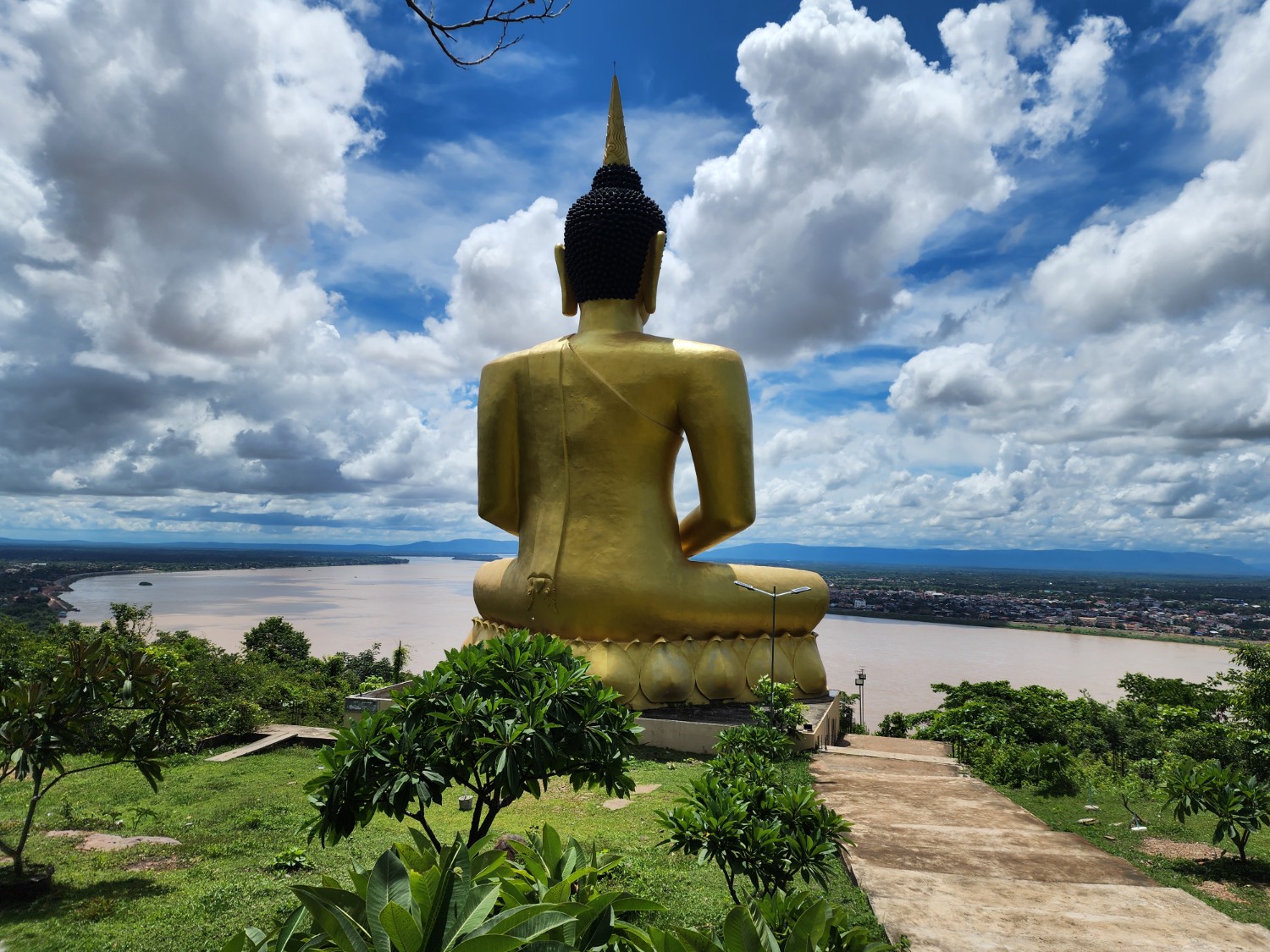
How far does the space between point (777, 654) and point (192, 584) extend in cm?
8126

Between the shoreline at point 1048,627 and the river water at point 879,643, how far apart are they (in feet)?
1.75

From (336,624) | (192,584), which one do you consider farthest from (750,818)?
(192,584)

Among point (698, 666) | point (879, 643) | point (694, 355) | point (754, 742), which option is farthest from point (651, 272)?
point (879, 643)

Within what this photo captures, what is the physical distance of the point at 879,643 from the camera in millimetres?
38156

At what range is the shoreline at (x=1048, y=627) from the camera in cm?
4444

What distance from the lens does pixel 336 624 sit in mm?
39406

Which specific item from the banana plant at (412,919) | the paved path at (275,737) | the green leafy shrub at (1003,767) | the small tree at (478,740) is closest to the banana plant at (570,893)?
the banana plant at (412,919)

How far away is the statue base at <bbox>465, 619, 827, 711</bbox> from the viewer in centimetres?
1250

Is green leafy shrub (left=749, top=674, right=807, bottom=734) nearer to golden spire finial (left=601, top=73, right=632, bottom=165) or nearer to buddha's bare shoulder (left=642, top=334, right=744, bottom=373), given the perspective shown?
buddha's bare shoulder (left=642, top=334, right=744, bottom=373)

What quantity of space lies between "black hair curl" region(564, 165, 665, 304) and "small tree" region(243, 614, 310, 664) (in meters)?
15.3

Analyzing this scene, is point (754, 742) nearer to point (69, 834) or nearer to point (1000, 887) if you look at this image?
point (1000, 887)

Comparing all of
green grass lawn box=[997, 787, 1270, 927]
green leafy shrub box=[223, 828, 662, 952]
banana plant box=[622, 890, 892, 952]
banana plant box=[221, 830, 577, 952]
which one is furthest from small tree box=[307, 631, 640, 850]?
green grass lawn box=[997, 787, 1270, 927]

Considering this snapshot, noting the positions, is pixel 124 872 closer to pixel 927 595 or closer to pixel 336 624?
pixel 336 624

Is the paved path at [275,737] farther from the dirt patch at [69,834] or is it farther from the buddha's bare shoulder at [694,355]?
the buddha's bare shoulder at [694,355]
